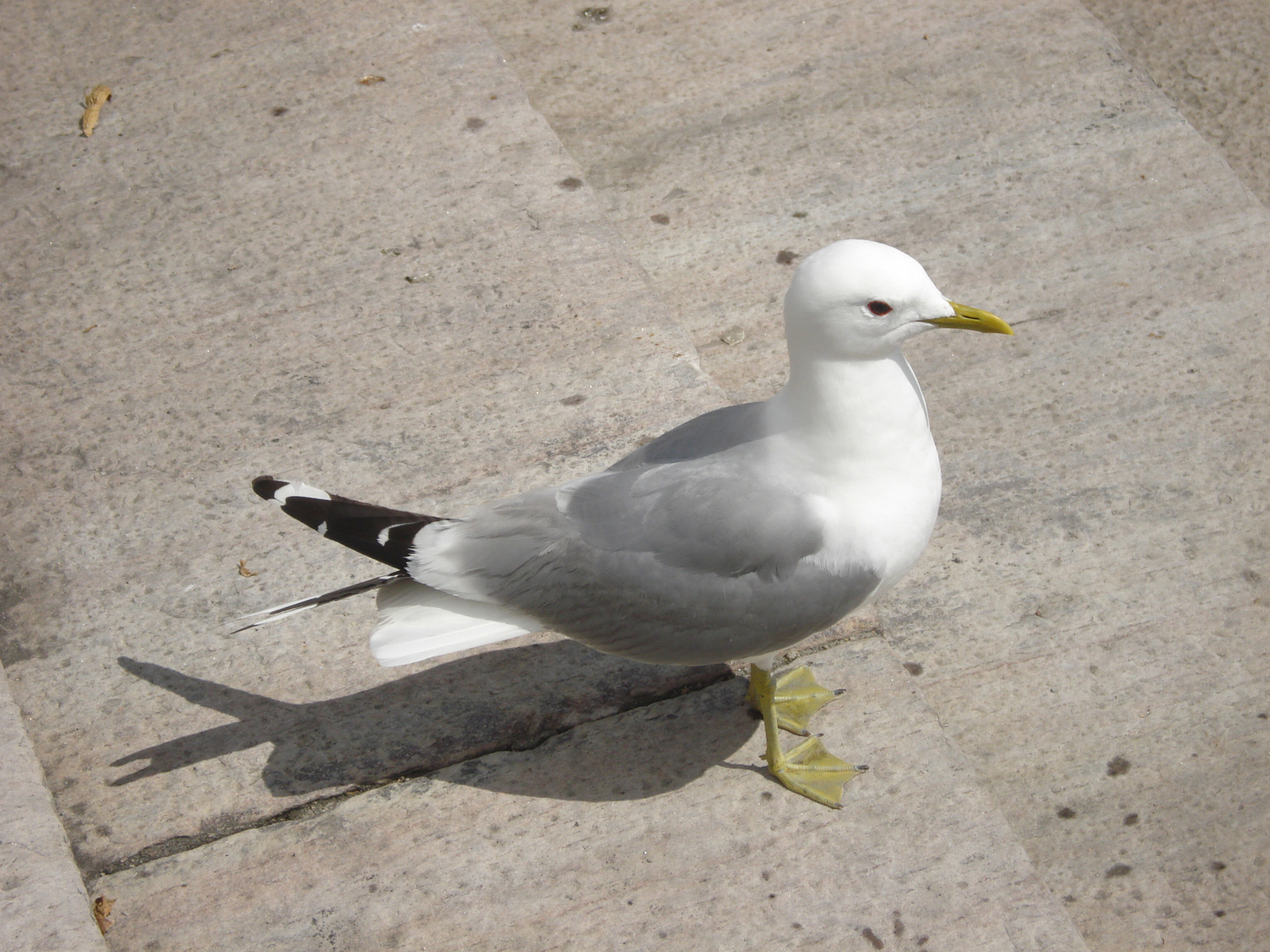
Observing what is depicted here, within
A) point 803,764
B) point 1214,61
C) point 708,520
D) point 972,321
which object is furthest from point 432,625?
point 1214,61

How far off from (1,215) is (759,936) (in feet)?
11.5

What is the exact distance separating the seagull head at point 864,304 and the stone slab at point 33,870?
1939 millimetres

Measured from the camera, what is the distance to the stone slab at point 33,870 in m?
2.51

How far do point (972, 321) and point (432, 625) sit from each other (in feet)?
4.37

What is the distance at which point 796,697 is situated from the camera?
296 centimetres

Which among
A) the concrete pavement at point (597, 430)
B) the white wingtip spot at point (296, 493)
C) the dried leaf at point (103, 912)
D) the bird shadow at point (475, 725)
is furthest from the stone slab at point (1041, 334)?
the dried leaf at point (103, 912)

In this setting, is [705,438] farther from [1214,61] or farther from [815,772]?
[1214,61]

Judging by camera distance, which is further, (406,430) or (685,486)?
(406,430)

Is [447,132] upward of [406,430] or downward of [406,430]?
upward

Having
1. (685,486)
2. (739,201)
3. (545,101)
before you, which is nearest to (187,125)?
(545,101)

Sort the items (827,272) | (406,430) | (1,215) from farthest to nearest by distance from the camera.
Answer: (1,215) → (406,430) → (827,272)

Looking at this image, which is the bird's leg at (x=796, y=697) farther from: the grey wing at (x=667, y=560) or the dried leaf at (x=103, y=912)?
the dried leaf at (x=103, y=912)

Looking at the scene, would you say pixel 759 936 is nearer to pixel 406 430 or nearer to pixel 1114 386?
pixel 406 430

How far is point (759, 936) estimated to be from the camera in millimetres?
2514
